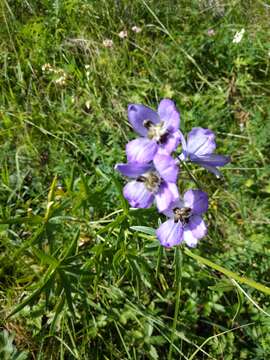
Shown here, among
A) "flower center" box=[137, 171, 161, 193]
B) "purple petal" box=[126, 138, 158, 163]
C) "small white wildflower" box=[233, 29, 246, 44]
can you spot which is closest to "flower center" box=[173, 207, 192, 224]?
"flower center" box=[137, 171, 161, 193]

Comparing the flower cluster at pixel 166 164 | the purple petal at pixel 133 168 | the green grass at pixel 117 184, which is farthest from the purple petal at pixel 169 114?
the green grass at pixel 117 184

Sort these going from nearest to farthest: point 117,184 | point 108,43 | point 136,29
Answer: point 117,184 → point 108,43 → point 136,29

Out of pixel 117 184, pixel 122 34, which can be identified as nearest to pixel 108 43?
pixel 122 34

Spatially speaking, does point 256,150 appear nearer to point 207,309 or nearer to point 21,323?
point 207,309

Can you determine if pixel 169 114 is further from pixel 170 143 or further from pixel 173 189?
pixel 173 189

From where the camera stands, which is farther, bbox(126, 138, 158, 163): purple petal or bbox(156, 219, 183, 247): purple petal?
bbox(156, 219, 183, 247): purple petal

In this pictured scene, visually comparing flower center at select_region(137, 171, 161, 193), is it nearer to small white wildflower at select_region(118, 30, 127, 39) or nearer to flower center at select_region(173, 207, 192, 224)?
flower center at select_region(173, 207, 192, 224)
